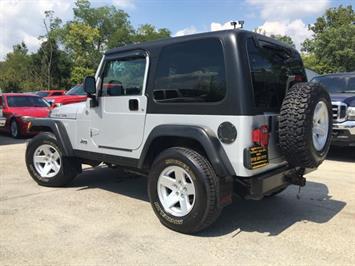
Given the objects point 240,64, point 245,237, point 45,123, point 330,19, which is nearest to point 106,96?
point 45,123

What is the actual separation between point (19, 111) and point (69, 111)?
763cm

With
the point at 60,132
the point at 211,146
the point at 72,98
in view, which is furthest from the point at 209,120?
the point at 72,98

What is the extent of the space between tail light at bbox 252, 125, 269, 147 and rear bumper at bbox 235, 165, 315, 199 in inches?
13.6

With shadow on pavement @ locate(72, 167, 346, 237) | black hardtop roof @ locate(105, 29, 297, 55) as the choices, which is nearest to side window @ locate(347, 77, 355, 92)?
shadow on pavement @ locate(72, 167, 346, 237)

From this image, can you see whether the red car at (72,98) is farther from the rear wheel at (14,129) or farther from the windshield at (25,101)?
the rear wheel at (14,129)

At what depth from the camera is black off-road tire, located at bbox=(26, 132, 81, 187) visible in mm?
5895

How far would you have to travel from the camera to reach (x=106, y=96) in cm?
516

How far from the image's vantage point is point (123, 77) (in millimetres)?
5020

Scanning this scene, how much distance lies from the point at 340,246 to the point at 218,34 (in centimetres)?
246

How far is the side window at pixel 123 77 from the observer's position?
4.80 meters

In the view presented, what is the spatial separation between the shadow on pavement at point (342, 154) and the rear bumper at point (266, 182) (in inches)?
191

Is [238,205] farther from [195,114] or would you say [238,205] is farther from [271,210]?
[195,114]

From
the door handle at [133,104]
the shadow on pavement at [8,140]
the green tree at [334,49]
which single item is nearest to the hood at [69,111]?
the door handle at [133,104]

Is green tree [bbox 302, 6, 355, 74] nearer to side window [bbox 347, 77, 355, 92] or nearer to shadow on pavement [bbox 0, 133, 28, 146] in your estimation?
side window [bbox 347, 77, 355, 92]
